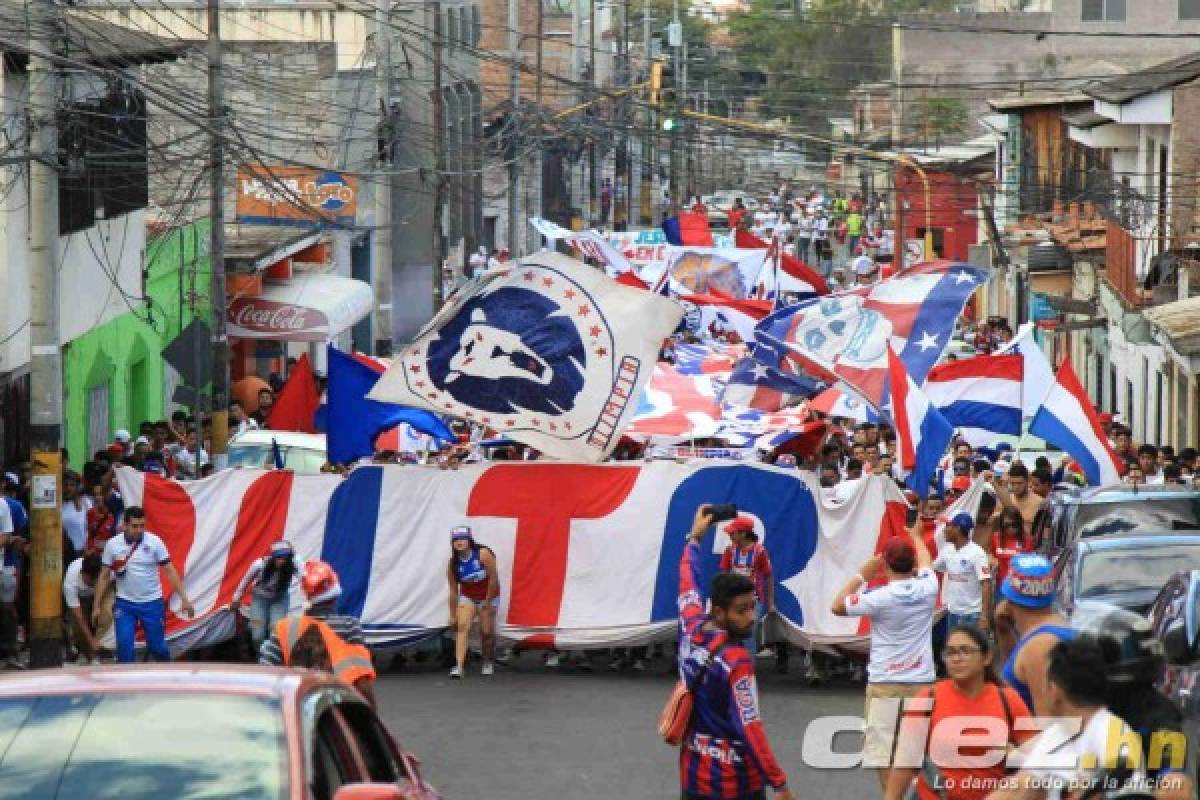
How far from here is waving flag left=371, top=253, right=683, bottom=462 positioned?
1942cm

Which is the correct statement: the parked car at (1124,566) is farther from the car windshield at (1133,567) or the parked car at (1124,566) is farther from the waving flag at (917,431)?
the waving flag at (917,431)

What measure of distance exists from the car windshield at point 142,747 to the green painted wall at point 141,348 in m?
21.9

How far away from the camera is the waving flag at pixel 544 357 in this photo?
765 inches

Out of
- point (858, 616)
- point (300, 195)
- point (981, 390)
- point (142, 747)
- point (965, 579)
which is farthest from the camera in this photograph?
point (300, 195)

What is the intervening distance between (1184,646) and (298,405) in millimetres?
18310

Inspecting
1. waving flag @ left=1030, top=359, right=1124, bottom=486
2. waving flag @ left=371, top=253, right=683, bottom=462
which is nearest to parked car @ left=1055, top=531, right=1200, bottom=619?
waving flag @ left=371, top=253, right=683, bottom=462

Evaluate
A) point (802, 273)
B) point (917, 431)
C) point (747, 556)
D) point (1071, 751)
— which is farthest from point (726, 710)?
point (802, 273)

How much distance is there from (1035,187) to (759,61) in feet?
278

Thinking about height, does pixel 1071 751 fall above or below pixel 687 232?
above

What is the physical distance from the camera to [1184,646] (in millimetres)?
11977

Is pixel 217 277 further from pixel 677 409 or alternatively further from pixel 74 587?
pixel 74 587

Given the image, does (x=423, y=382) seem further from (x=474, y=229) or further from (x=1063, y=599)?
(x=474, y=229)

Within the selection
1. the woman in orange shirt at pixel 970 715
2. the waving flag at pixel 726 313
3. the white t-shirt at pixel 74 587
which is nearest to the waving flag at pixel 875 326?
the white t-shirt at pixel 74 587

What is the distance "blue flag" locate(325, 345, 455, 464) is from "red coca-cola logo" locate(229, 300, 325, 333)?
15.5 m
